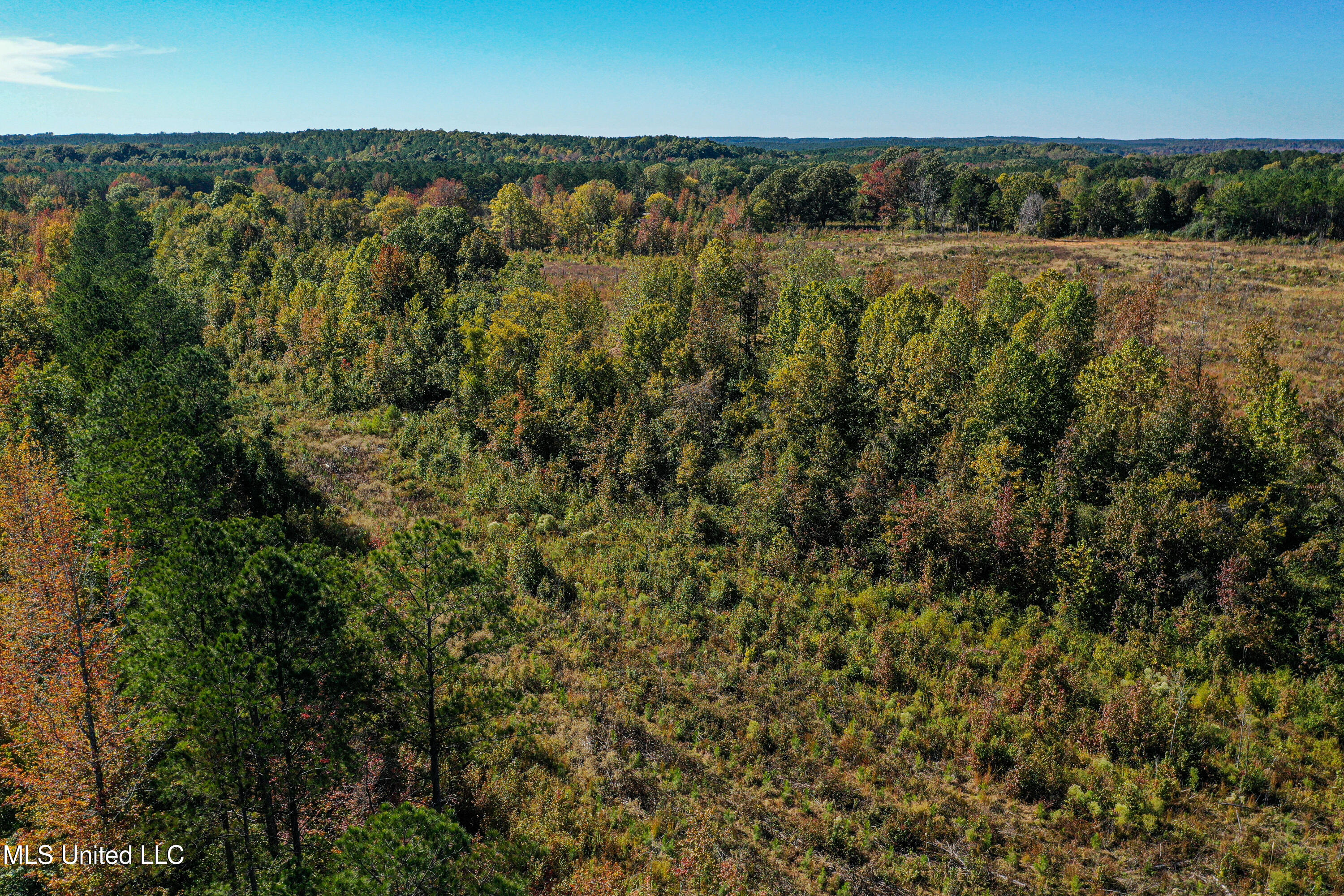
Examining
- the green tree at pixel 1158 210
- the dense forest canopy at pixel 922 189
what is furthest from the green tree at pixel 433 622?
the green tree at pixel 1158 210

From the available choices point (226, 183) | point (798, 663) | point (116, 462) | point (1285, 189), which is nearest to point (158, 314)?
point (116, 462)

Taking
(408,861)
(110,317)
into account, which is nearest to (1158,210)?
(408,861)

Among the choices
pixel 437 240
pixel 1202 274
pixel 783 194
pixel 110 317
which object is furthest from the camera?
pixel 783 194

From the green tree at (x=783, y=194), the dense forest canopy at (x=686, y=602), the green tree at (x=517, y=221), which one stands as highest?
the green tree at (x=783, y=194)

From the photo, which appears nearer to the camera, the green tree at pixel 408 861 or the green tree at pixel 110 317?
the green tree at pixel 408 861

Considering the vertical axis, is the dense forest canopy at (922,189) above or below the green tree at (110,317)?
above

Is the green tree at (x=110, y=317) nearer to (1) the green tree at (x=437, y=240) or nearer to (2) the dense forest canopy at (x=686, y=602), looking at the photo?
(2) the dense forest canopy at (x=686, y=602)

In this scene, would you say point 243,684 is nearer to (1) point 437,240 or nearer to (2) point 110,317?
(2) point 110,317
